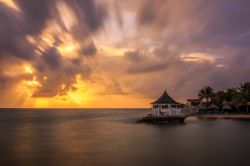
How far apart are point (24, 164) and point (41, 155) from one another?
161 inches

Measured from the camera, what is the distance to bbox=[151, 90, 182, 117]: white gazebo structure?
62.9 metres

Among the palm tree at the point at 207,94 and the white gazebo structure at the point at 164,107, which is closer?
the white gazebo structure at the point at 164,107

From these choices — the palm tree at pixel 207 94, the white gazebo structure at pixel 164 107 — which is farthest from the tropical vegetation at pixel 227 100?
the white gazebo structure at pixel 164 107

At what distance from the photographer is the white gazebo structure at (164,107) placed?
206ft

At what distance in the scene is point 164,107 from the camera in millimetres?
64875

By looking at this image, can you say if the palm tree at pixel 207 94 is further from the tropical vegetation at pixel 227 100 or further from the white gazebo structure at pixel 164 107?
the white gazebo structure at pixel 164 107

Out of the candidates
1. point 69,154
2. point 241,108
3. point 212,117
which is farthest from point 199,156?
point 241,108

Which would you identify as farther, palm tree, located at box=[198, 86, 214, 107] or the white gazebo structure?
palm tree, located at box=[198, 86, 214, 107]

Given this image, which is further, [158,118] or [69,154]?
[158,118]

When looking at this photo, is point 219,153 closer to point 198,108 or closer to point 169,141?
point 169,141

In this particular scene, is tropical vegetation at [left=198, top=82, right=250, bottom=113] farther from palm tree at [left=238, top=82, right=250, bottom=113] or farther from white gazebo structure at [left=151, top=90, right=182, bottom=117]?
white gazebo structure at [left=151, top=90, right=182, bottom=117]

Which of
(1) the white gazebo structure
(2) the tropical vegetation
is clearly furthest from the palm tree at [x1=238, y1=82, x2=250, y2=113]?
(1) the white gazebo structure

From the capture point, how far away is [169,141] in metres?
37.8

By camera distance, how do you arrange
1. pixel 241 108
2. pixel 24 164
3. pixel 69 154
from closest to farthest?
pixel 24 164, pixel 69 154, pixel 241 108
